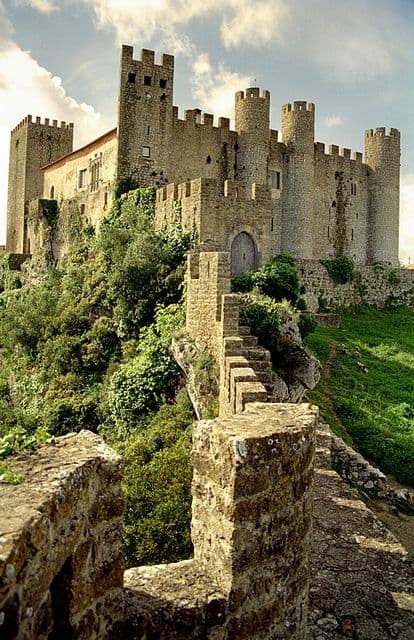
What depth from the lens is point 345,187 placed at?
40.4 metres

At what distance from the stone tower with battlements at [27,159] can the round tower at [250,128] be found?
A: 54.2 ft

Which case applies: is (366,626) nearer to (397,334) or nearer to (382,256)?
(397,334)

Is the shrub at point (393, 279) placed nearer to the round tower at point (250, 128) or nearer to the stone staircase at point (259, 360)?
the round tower at point (250, 128)

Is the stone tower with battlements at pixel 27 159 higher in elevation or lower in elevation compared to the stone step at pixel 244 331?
higher

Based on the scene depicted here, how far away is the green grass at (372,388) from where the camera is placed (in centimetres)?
1791

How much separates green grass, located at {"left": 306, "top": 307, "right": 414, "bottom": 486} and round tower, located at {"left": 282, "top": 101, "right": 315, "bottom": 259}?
548 cm

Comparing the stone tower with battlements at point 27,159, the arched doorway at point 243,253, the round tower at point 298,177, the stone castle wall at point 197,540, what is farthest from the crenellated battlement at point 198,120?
the stone castle wall at point 197,540

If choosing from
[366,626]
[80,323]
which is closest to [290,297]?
[80,323]

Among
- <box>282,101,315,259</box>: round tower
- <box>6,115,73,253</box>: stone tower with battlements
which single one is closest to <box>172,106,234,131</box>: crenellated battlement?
<box>282,101,315,259</box>: round tower

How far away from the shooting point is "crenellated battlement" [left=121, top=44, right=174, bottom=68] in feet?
93.1

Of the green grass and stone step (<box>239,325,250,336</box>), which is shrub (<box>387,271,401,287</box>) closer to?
the green grass

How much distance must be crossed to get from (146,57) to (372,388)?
17.8m

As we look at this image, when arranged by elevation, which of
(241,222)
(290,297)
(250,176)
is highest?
(250,176)

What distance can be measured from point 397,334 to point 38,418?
62.8 feet
